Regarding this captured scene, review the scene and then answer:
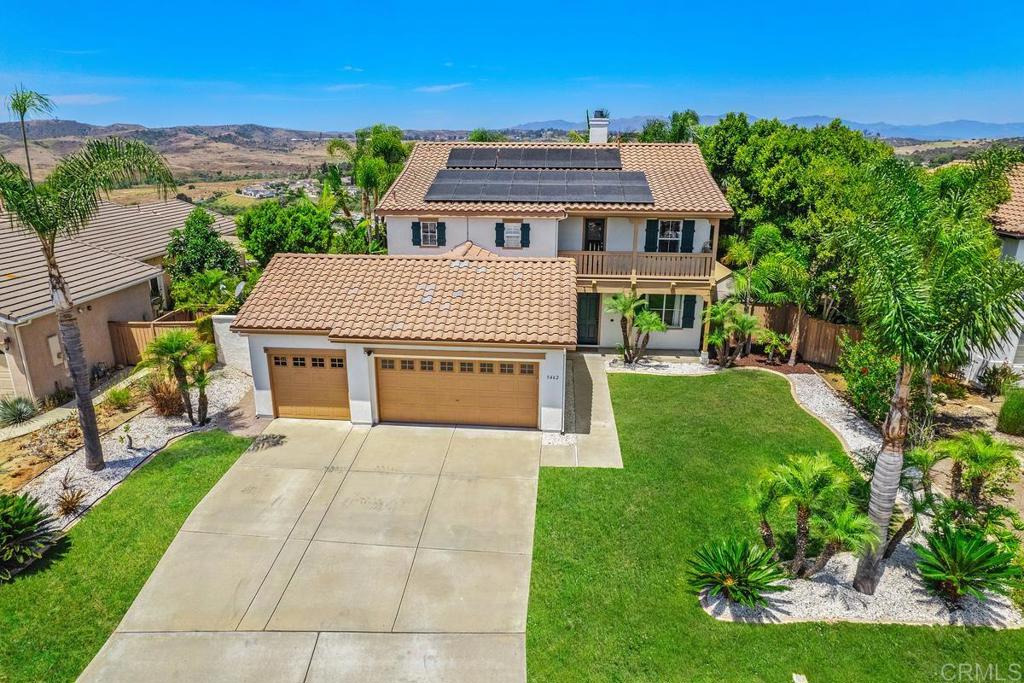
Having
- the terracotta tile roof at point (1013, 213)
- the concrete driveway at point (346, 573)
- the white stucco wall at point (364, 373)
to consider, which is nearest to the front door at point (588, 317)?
the white stucco wall at point (364, 373)

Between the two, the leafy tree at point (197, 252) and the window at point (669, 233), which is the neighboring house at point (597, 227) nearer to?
the window at point (669, 233)

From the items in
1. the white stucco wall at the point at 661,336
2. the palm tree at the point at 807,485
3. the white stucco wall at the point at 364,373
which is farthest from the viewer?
the white stucco wall at the point at 661,336

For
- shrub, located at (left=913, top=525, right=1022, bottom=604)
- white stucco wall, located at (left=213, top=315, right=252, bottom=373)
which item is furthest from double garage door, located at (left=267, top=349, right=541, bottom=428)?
shrub, located at (left=913, top=525, right=1022, bottom=604)

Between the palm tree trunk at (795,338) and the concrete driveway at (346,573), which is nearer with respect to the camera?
the concrete driveway at (346,573)

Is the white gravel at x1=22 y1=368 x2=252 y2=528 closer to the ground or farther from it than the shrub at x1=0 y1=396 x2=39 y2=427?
closer to the ground

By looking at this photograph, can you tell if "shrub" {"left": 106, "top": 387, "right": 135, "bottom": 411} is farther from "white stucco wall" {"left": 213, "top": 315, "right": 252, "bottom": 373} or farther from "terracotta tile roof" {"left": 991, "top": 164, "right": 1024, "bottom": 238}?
"terracotta tile roof" {"left": 991, "top": 164, "right": 1024, "bottom": 238}

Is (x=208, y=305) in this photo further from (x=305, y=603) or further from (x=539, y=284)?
(x=305, y=603)

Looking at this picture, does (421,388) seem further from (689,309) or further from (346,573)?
(689,309)
